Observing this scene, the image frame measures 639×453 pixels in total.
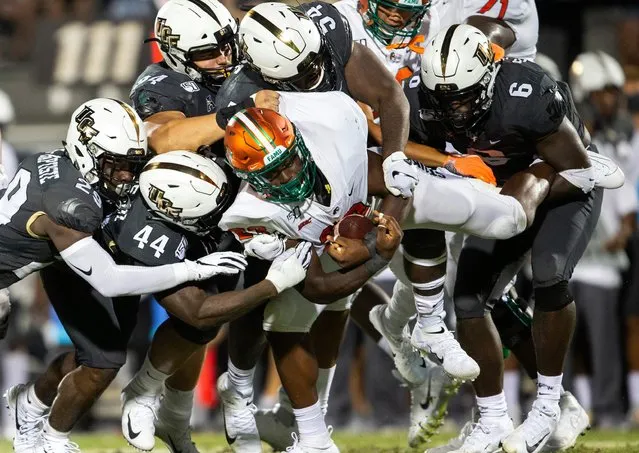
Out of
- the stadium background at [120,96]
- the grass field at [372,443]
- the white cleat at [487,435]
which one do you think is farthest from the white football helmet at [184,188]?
the grass field at [372,443]

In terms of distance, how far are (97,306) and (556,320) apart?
2260 mm

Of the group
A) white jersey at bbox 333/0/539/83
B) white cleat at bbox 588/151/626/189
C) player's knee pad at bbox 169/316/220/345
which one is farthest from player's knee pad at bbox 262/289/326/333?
white cleat at bbox 588/151/626/189

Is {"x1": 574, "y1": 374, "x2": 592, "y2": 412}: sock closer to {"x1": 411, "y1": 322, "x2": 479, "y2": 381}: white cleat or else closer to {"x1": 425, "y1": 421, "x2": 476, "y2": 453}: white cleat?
{"x1": 425, "y1": 421, "x2": 476, "y2": 453}: white cleat

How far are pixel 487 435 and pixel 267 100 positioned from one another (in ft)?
6.59

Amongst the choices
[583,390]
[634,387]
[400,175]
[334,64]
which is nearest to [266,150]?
[400,175]

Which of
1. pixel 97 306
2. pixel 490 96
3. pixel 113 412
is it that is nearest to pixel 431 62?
pixel 490 96

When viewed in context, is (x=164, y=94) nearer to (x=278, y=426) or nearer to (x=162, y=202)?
(x=162, y=202)

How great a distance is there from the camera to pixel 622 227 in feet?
33.1

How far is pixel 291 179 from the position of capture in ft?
19.8

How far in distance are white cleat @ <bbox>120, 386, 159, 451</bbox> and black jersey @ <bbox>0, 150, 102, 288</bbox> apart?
32.4 inches

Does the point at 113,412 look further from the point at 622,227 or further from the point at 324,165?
the point at 324,165

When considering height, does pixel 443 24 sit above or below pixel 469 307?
above

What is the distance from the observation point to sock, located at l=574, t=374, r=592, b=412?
997 centimetres

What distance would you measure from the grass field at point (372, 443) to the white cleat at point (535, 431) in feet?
2.67
